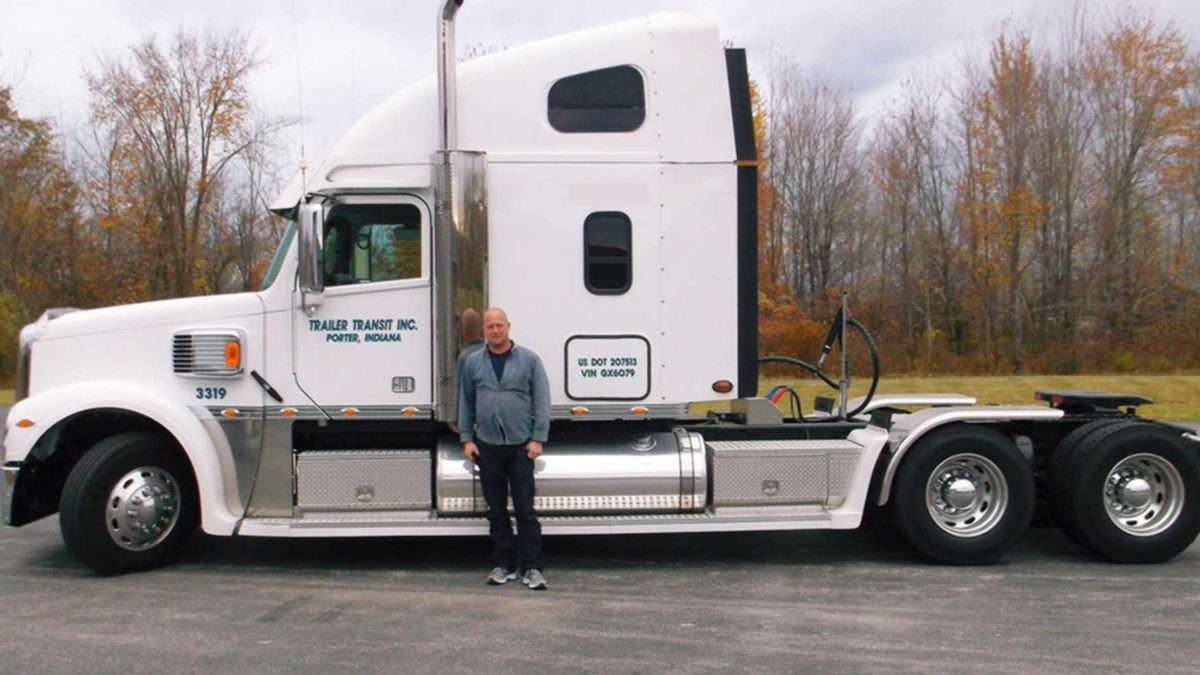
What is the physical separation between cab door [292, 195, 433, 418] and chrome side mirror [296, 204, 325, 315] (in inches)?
2.9

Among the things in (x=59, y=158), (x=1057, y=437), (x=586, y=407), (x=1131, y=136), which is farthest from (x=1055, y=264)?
(x=59, y=158)

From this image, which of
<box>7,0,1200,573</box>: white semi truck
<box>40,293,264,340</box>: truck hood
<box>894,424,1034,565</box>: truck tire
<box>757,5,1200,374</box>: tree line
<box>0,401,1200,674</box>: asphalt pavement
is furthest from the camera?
<box>757,5,1200,374</box>: tree line

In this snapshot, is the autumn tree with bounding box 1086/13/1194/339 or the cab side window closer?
the cab side window

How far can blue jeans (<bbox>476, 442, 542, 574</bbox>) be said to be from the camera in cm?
638

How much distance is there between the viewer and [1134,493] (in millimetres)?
7043

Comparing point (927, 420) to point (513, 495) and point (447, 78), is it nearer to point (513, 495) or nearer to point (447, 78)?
point (513, 495)

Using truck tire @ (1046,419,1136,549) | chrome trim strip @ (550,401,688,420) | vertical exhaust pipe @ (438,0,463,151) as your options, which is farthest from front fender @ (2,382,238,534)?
truck tire @ (1046,419,1136,549)

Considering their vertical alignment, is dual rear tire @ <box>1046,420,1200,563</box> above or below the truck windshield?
below

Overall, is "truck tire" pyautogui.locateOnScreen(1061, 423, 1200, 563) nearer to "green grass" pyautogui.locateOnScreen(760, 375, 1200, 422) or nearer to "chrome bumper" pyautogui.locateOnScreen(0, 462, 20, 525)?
"chrome bumper" pyautogui.locateOnScreen(0, 462, 20, 525)

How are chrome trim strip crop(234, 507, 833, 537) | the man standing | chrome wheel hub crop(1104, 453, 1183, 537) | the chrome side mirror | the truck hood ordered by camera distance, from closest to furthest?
the man standing, the chrome side mirror, chrome trim strip crop(234, 507, 833, 537), the truck hood, chrome wheel hub crop(1104, 453, 1183, 537)

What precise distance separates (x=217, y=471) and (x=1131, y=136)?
35.7m

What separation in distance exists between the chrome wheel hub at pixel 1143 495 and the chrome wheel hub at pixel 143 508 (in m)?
6.71

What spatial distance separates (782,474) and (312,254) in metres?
3.66

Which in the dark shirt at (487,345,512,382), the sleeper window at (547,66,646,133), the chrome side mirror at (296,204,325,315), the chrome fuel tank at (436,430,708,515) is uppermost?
the sleeper window at (547,66,646,133)
